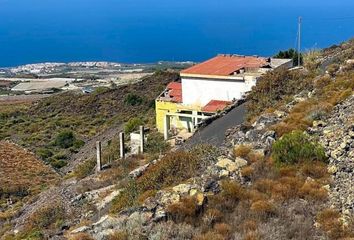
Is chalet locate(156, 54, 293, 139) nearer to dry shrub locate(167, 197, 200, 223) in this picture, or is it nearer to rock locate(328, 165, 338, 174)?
rock locate(328, 165, 338, 174)

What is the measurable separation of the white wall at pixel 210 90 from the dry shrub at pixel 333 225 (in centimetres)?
1457

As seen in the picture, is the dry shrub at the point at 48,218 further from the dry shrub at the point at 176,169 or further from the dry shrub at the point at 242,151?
the dry shrub at the point at 242,151

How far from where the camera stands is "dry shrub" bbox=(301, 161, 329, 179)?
10.1m

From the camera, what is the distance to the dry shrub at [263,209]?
8781mm

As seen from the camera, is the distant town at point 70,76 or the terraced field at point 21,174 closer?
the terraced field at point 21,174

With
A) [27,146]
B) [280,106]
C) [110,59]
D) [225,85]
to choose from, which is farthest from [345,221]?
[110,59]

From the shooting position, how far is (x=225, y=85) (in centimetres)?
2422

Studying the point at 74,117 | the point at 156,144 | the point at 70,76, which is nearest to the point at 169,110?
the point at 156,144

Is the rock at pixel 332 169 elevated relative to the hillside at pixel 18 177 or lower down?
elevated

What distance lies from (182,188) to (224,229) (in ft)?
4.98

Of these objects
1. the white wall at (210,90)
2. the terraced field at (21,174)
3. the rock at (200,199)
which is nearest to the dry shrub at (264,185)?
the rock at (200,199)

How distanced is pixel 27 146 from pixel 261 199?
27586 millimetres

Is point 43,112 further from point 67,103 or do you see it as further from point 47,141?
point 47,141

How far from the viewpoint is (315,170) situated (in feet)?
33.4
